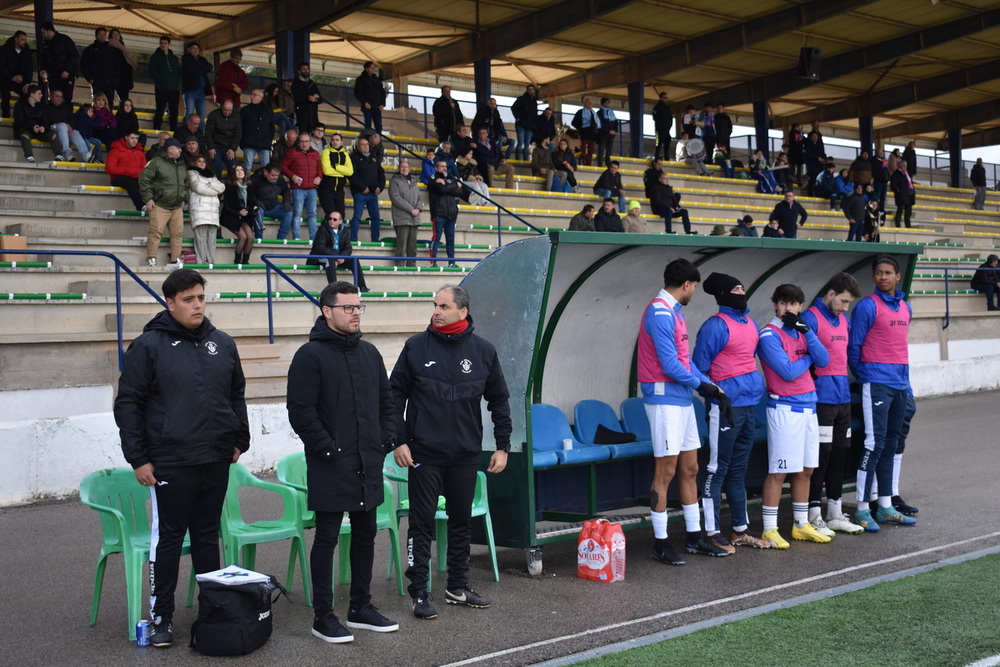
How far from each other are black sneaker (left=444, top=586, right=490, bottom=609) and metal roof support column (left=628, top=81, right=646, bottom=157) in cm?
2252

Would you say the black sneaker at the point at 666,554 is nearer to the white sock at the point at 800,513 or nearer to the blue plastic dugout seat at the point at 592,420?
the blue plastic dugout seat at the point at 592,420

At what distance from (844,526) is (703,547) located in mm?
1376

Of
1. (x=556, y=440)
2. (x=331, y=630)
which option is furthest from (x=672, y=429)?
(x=331, y=630)

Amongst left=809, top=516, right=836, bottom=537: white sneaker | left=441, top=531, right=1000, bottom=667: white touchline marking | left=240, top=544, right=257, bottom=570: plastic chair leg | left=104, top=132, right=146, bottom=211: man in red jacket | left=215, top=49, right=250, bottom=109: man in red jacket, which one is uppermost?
left=215, top=49, right=250, bottom=109: man in red jacket

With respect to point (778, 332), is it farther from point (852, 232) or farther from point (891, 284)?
point (852, 232)

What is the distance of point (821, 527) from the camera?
7980mm

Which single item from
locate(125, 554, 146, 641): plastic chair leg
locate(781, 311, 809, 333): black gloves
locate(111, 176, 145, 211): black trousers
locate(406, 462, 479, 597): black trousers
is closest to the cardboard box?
locate(111, 176, 145, 211): black trousers

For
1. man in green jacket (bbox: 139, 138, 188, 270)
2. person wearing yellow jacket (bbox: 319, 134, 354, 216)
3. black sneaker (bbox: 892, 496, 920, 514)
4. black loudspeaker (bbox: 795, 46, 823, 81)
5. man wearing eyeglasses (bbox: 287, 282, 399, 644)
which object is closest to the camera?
man wearing eyeglasses (bbox: 287, 282, 399, 644)

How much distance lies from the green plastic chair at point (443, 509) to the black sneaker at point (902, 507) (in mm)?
3486

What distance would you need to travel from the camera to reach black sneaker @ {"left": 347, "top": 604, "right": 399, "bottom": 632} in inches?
224

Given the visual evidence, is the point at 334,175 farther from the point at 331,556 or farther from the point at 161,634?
the point at 161,634

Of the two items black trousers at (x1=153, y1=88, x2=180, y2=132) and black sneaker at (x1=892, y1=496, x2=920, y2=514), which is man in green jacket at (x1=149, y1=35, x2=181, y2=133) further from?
black sneaker at (x1=892, y1=496, x2=920, y2=514)

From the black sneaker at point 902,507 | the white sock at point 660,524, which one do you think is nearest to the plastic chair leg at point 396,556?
the white sock at point 660,524

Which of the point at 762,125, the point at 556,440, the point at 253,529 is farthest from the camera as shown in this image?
the point at 762,125
